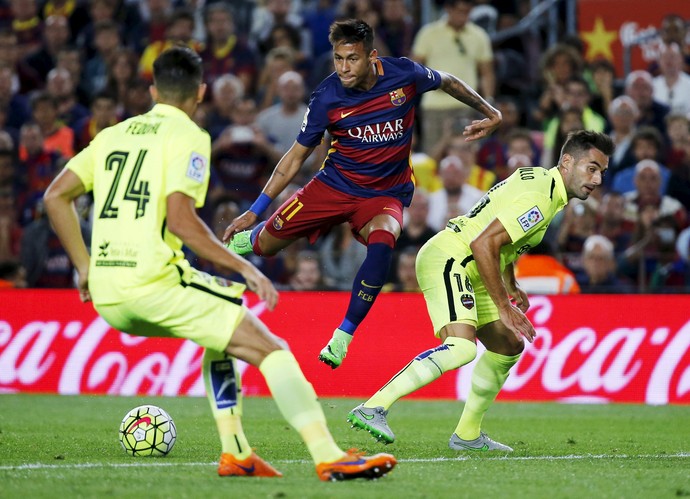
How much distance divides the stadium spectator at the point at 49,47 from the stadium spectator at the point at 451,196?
23.1 ft

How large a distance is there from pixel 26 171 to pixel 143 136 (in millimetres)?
11221

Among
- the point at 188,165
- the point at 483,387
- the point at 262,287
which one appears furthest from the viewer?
the point at 483,387

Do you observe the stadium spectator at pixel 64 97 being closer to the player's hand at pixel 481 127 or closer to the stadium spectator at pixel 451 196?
the stadium spectator at pixel 451 196

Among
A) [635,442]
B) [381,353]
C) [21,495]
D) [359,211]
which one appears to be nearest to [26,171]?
[381,353]

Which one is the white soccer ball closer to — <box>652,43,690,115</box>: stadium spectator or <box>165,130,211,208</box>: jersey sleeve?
<box>165,130,211,208</box>: jersey sleeve

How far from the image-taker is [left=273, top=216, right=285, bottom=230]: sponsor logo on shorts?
9672 millimetres

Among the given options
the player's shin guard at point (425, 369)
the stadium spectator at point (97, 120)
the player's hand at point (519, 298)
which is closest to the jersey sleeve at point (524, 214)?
the player's shin guard at point (425, 369)

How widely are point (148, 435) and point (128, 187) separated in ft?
7.84

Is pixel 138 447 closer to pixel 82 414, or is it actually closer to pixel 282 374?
pixel 282 374

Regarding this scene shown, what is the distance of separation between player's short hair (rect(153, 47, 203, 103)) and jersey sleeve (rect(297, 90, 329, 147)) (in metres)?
2.90

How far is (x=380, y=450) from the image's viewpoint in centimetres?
878

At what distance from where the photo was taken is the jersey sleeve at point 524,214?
7957 mm

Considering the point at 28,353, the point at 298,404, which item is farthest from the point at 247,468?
the point at 28,353

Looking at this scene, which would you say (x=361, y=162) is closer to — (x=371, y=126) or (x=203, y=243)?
(x=371, y=126)
